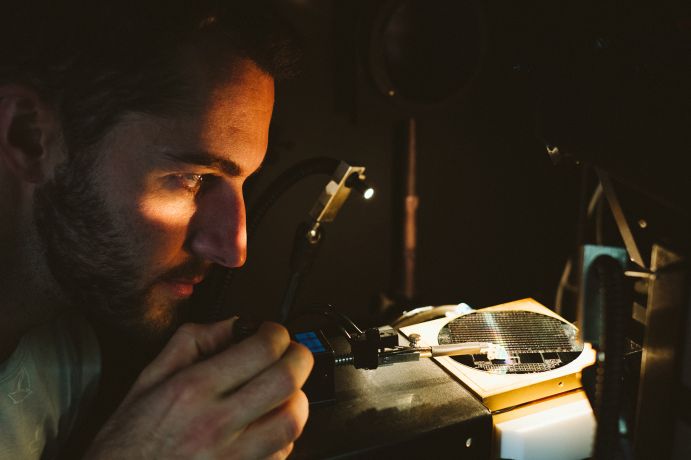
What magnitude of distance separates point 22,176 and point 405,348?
2.64 feet

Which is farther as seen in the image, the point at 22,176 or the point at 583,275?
the point at 22,176

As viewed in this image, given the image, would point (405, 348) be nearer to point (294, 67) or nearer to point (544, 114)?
point (544, 114)

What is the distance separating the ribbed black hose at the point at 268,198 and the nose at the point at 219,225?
0.66 ft

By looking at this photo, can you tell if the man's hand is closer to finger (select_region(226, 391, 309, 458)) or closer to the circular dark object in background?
finger (select_region(226, 391, 309, 458))

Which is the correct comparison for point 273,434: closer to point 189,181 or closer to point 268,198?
point 189,181

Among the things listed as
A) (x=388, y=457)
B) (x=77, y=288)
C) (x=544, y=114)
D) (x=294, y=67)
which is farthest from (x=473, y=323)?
(x=77, y=288)

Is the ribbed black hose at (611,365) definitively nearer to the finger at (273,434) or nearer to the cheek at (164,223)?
the finger at (273,434)

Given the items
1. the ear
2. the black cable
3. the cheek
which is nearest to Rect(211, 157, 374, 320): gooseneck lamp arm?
the black cable

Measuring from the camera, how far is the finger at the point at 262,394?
70 cm

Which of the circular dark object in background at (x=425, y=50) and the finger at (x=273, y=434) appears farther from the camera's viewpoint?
the circular dark object in background at (x=425, y=50)

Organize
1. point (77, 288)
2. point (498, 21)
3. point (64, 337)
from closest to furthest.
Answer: point (77, 288)
point (64, 337)
point (498, 21)

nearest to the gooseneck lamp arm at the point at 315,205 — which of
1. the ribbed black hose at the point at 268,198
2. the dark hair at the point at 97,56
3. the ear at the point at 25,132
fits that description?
the ribbed black hose at the point at 268,198

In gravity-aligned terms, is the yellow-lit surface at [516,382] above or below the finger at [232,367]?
below

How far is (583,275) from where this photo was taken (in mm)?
625
